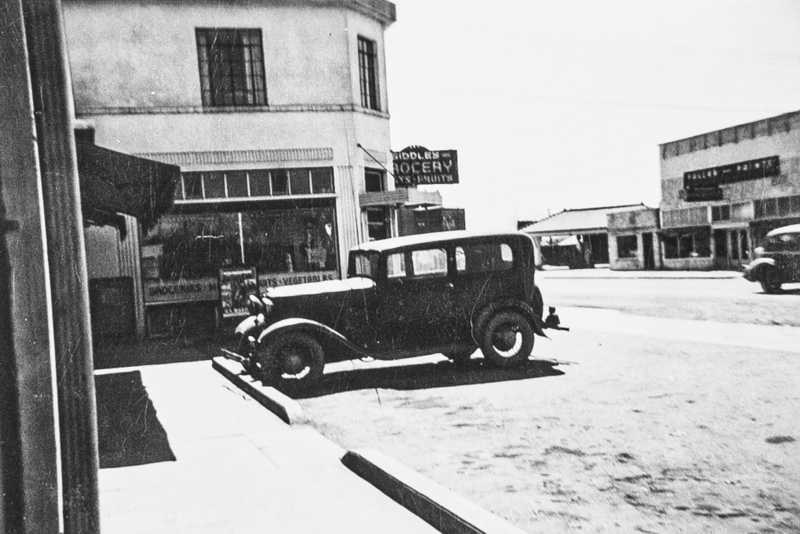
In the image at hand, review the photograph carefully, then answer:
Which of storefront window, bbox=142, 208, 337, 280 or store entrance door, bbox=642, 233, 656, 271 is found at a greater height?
storefront window, bbox=142, 208, 337, 280

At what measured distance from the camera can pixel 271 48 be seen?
14828 mm

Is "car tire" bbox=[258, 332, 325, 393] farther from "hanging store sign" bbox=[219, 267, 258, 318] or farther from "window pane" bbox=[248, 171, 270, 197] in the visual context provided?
"window pane" bbox=[248, 171, 270, 197]

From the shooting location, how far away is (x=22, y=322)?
1294 mm

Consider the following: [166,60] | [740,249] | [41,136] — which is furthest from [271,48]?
[740,249]

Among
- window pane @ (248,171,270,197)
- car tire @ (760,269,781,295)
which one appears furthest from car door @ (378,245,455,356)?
car tire @ (760,269,781,295)

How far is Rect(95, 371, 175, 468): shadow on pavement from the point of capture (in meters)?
5.45

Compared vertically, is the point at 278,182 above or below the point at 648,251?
above

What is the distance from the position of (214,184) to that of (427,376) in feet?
25.0

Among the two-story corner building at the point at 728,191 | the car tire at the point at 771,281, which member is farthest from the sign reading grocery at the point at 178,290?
the two-story corner building at the point at 728,191

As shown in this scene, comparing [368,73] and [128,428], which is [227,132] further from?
[128,428]

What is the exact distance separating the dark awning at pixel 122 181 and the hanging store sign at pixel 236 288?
419cm

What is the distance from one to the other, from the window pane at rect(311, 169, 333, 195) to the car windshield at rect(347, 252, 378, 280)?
549cm

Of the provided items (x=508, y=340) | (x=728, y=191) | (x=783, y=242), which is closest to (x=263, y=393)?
(x=508, y=340)

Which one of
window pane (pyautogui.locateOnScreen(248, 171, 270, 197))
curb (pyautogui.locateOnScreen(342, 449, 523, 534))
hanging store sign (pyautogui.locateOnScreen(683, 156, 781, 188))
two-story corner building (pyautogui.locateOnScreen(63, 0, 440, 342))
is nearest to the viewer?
curb (pyautogui.locateOnScreen(342, 449, 523, 534))
